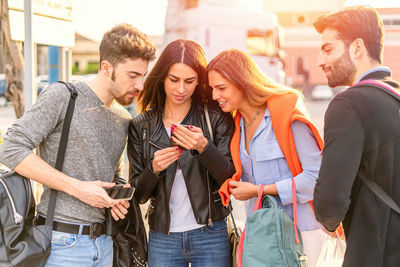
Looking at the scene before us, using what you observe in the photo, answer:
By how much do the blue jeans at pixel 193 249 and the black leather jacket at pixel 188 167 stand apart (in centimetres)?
8

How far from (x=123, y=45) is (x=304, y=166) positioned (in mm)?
1135

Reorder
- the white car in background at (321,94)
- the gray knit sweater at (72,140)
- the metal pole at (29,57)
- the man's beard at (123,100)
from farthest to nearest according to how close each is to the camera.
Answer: the white car in background at (321,94) → the metal pole at (29,57) → the man's beard at (123,100) → the gray knit sweater at (72,140)

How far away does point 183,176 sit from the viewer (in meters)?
2.54

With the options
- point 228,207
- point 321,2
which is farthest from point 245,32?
point 321,2

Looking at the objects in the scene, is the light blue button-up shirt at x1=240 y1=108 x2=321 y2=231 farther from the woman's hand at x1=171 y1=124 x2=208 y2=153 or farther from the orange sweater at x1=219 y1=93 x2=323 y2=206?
the woman's hand at x1=171 y1=124 x2=208 y2=153

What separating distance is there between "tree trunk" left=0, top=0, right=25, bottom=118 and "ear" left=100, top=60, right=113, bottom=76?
2.63m

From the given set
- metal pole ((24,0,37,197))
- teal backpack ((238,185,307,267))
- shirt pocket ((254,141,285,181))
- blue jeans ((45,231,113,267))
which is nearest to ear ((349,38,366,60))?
shirt pocket ((254,141,285,181))

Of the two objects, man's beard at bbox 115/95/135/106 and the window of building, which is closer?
man's beard at bbox 115/95/135/106

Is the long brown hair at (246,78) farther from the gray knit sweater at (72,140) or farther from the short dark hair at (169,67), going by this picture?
the gray knit sweater at (72,140)

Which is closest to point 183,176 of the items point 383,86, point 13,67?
point 383,86

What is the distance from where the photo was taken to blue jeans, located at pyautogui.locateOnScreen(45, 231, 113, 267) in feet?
7.09

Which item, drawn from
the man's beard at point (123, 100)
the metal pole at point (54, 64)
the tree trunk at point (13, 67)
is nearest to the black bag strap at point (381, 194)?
the man's beard at point (123, 100)

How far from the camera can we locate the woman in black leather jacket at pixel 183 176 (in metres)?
2.51

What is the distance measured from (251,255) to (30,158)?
3.87 ft
